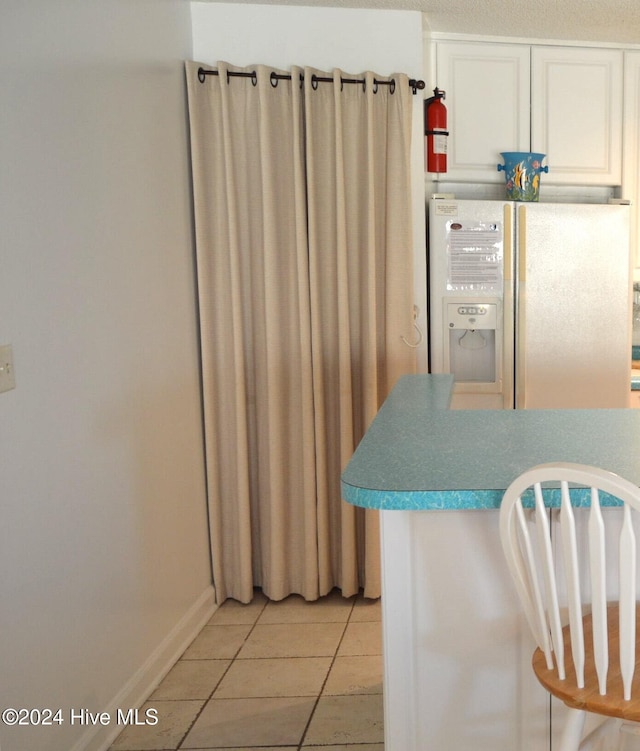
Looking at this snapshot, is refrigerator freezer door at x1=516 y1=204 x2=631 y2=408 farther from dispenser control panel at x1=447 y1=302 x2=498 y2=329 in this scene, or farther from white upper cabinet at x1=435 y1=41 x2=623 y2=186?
white upper cabinet at x1=435 y1=41 x2=623 y2=186

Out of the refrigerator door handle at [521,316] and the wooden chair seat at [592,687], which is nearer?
the wooden chair seat at [592,687]

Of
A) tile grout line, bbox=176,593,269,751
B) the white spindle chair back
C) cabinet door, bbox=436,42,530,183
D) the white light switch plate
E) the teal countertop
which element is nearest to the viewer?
the white spindle chair back

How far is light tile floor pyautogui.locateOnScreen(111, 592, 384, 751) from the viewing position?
88.0 inches

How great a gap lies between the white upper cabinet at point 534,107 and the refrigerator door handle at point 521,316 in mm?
370

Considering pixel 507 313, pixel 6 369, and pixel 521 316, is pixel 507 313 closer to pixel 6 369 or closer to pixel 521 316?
pixel 521 316

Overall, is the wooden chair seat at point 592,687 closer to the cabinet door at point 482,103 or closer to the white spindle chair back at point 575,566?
the white spindle chair back at point 575,566

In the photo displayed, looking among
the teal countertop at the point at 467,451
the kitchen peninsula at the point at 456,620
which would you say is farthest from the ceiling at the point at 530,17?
the kitchen peninsula at the point at 456,620

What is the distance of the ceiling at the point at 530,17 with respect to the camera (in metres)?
3.09

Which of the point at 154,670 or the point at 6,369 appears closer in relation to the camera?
the point at 6,369

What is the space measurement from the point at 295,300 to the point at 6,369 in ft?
5.19

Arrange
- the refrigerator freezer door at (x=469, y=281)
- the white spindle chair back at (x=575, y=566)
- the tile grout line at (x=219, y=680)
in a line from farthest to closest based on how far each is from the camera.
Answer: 1. the refrigerator freezer door at (x=469, y=281)
2. the tile grout line at (x=219, y=680)
3. the white spindle chair back at (x=575, y=566)

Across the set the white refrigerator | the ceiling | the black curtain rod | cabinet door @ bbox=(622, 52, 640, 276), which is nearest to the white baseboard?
the white refrigerator

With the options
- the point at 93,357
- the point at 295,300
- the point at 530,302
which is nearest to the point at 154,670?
the point at 93,357

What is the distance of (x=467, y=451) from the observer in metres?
Answer: 1.65
